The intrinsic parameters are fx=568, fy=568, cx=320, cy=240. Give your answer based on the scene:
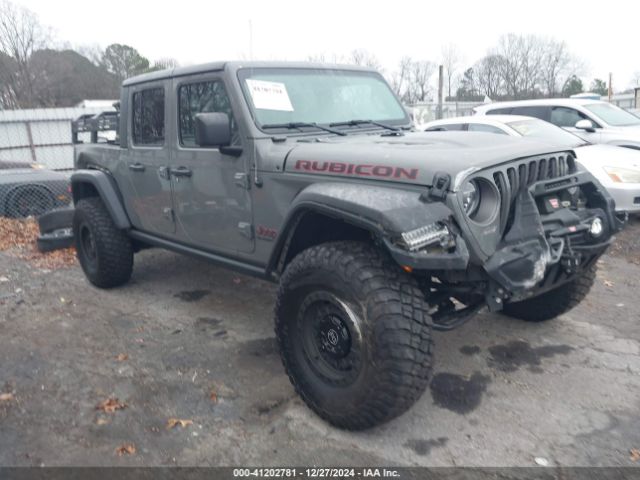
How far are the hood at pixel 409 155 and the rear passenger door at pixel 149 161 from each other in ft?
4.78

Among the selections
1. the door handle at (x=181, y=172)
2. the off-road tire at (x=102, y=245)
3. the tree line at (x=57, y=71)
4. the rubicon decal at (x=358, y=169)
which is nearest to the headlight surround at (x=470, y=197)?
the rubicon decal at (x=358, y=169)

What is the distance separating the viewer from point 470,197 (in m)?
2.90

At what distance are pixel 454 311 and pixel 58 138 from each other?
15684mm

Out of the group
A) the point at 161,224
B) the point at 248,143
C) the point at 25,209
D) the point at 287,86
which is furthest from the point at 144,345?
the point at 25,209

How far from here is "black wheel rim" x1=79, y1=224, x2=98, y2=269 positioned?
219 inches

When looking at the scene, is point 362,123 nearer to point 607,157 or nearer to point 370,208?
point 370,208

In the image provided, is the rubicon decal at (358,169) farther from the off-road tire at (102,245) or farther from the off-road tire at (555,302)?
the off-road tire at (102,245)

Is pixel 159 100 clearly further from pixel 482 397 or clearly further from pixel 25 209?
pixel 25 209

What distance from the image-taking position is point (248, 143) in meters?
3.66

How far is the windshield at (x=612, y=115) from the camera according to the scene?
A: 30.8 feet

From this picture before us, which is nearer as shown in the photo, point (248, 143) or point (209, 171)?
point (248, 143)

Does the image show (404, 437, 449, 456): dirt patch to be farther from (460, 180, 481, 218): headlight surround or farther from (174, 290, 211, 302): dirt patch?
(174, 290, 211, 302): dirt patch

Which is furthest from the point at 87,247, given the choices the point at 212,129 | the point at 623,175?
the point at 623,175

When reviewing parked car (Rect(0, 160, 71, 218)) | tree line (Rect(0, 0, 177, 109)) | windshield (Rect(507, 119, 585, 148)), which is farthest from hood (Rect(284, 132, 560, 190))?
tree line (Rect(0, 0, 177, 109))
